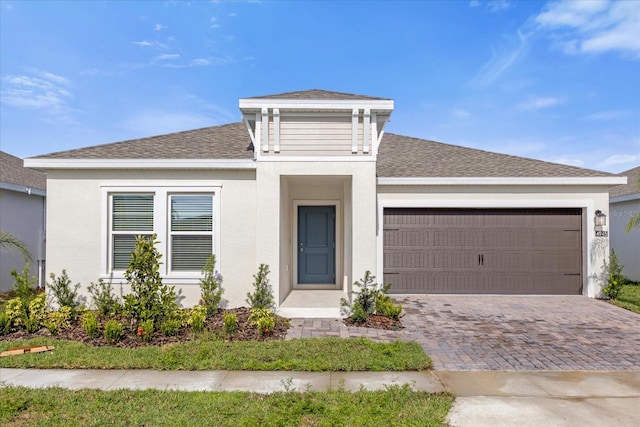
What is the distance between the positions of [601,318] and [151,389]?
8.34 m

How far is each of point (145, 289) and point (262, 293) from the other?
6.89 ft

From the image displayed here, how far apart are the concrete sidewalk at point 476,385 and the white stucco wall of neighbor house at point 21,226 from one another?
811 centimetres

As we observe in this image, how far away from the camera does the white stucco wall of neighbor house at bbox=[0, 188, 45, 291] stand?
34.7ft

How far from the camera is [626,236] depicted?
1272 centimetres

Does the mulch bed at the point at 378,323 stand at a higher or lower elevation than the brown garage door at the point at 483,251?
lower

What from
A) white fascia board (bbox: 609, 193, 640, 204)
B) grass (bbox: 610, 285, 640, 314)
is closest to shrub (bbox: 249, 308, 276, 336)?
grass (bbox: 610, 285, 640, 314)

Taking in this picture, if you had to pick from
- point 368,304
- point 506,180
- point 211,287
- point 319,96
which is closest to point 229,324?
point 211,287

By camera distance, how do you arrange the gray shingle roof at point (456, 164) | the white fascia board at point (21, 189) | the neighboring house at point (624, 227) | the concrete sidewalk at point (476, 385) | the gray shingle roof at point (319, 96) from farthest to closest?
the neighboring house at point (624, 227) < the white fascia board at point (21, 189) < the gray shingle roof at point (456, 164) < the gray shingle roof at point (319, 96) < the concrete sidewalk at point (476, 385)

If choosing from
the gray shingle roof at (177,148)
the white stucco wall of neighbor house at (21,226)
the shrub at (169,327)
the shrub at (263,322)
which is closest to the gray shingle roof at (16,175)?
the white stucco wall of neighbor house at (21,226)

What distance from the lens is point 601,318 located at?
7.36 metres

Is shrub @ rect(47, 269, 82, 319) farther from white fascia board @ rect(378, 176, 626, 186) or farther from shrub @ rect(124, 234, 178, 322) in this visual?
white fascia board @ rect(378, 176, 626, 186)

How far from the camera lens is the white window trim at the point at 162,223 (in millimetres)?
7609

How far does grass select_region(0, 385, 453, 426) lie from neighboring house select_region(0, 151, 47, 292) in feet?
29.2

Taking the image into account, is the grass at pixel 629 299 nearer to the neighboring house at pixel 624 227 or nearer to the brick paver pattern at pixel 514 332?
the brick paver pattern at pixel 514 332
